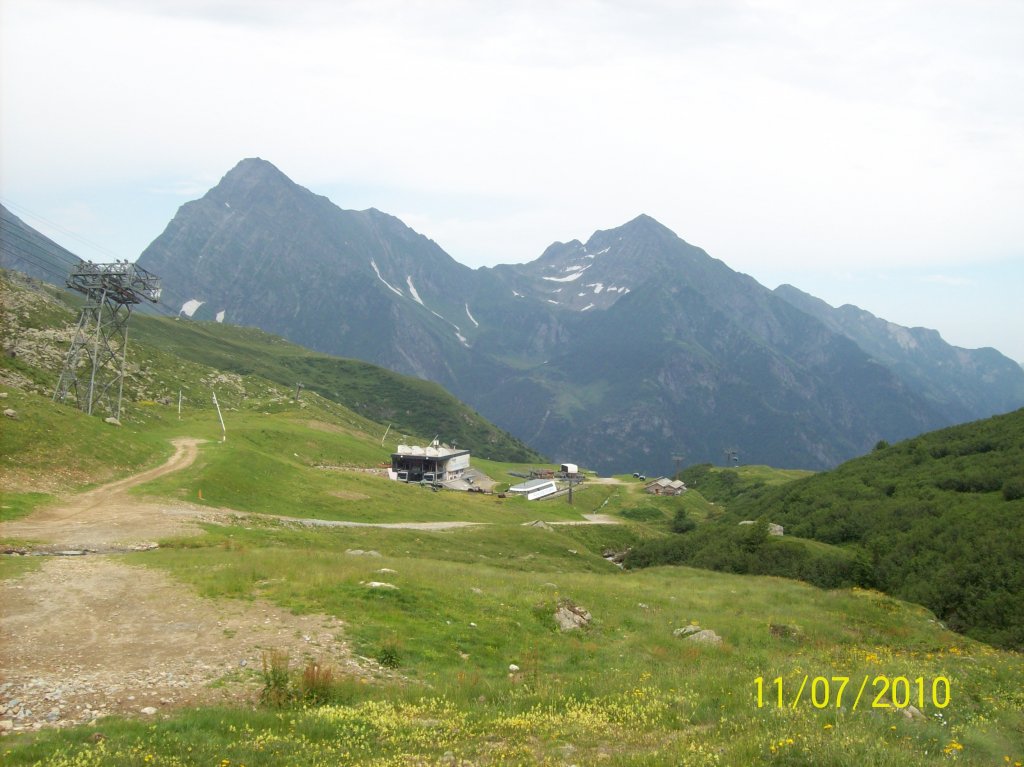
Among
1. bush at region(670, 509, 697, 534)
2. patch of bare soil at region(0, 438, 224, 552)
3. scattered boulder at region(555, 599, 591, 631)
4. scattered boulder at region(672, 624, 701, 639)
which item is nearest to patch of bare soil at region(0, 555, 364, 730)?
patch of bare soil at region(0, 438, 224, 552)

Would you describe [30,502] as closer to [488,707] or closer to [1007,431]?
[488,707]

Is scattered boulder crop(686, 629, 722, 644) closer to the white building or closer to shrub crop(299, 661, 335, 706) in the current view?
shrub crop(299, 661, 335, 706)

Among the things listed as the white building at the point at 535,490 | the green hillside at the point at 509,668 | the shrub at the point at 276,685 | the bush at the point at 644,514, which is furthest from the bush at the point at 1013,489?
the white building at the point at 535,490

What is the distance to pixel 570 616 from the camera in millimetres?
24500

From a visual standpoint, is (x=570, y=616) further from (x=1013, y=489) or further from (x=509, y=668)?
(x=1013, y=489)

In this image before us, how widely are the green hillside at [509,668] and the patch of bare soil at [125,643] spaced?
501mm

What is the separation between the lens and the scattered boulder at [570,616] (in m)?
23.8

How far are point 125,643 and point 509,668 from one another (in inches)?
407

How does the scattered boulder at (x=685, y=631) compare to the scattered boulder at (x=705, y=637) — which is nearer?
the scattered boulder at (x=705, y=637)

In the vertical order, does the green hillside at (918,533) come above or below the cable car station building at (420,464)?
above

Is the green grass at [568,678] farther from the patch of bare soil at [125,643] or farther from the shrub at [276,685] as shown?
the patch of bare soil at [125,643]

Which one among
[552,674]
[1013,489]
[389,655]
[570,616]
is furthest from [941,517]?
[389,655]

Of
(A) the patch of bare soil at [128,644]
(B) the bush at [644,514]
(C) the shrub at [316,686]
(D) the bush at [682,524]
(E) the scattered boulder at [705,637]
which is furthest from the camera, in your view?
(B) the bush at [644,514]

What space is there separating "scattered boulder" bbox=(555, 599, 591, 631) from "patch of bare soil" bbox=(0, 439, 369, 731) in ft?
29.7
